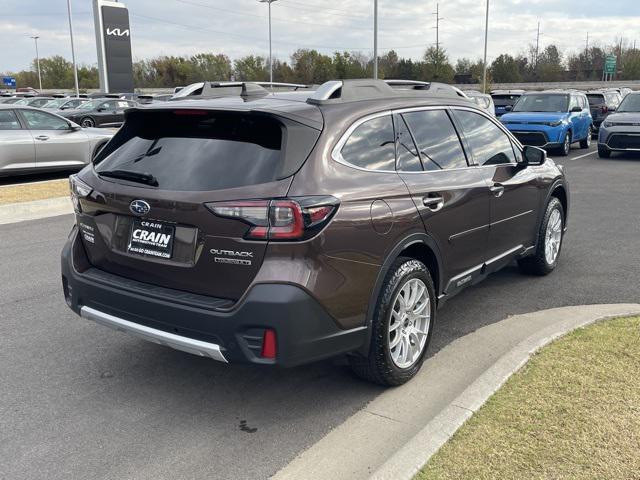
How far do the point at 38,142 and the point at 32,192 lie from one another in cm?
204

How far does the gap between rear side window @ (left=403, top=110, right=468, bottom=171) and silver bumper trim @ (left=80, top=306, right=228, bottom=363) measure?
6.10 feet

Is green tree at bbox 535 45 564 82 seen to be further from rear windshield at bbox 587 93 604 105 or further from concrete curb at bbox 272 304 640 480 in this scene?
concrete curb at bbox 272 304 640 480

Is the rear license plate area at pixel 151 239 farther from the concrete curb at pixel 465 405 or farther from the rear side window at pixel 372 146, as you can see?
the concrete curb at pixel 465 405

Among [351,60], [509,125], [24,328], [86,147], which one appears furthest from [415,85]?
[351,60]

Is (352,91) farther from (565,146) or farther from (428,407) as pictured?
(565,146)

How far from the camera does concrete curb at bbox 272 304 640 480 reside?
304cm

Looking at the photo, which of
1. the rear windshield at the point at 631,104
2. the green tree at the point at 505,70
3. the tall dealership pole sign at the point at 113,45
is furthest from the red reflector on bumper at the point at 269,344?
the green tree at the point at 505,70

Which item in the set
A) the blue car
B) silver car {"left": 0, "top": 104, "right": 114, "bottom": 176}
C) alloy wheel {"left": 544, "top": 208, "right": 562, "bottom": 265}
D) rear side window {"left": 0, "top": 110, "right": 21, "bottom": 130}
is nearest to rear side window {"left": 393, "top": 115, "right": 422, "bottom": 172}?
alloy wheel {"left": 544, "top": 208, "right": 562, "bottom": 265}

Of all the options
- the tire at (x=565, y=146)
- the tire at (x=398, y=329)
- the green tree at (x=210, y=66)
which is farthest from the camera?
the green tree at (x=210, y=66)

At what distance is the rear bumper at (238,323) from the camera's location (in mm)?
3125

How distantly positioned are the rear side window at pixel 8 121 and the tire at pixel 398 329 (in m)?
11.0

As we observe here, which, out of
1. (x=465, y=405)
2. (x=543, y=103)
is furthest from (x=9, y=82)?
(x=465, y=405)

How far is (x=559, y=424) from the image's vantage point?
10.6 feet

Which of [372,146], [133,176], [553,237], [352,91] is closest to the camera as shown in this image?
[133,176]
